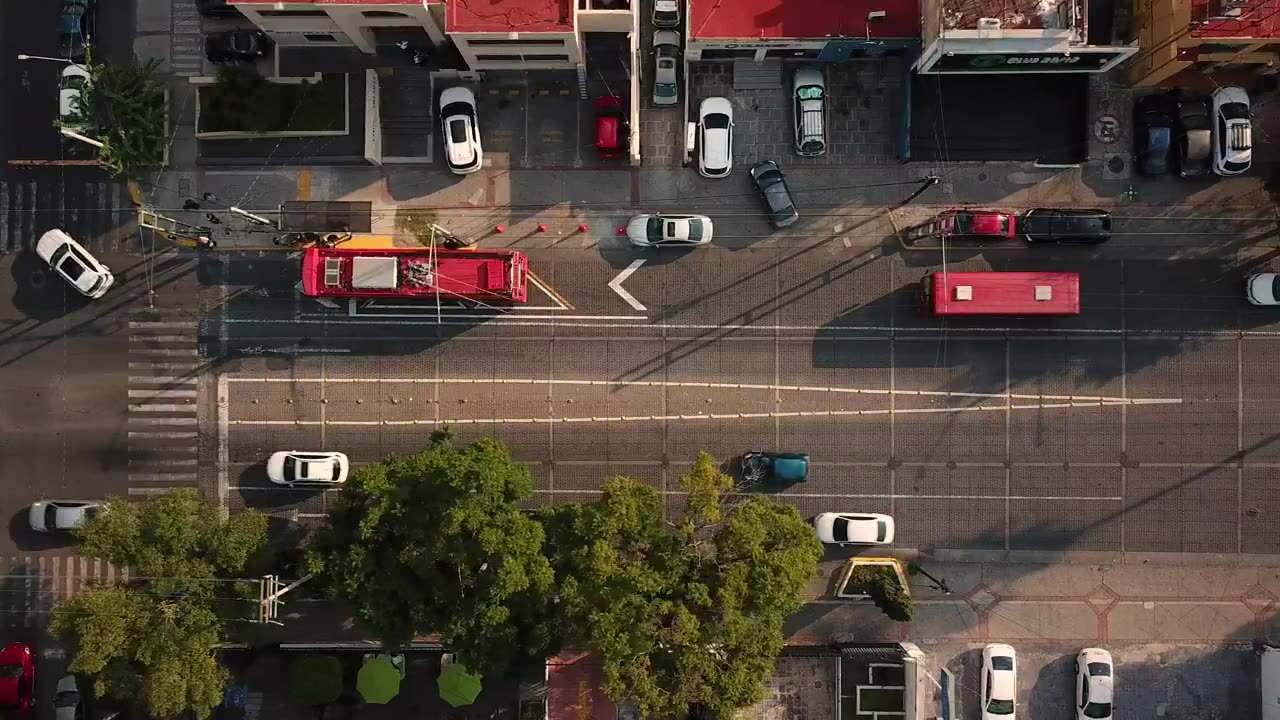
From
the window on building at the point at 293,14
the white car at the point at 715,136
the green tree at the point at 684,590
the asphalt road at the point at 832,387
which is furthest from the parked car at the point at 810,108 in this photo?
the window on building at the point at 293,14

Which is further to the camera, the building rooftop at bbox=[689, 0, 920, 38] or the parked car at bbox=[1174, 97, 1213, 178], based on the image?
the parked car at bbox=[1174, 97, 1213, 178]

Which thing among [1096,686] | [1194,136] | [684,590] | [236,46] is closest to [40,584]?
[236,46]

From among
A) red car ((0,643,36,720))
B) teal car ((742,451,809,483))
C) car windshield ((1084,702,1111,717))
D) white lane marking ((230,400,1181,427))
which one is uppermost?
white lane marking ((230,400,1181,427))

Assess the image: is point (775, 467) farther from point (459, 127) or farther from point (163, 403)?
point (163, 403)

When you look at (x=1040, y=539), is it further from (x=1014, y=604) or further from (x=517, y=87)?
(x=517, y=87)

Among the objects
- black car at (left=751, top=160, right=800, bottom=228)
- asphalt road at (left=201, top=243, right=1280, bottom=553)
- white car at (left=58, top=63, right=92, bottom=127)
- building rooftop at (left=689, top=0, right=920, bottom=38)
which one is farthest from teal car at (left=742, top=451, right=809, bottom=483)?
white car at (left=58, top=63, right=92, bottom=127)

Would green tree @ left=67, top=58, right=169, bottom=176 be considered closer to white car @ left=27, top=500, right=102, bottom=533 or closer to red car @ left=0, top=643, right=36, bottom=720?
white car @ left=27, top=500, right=102, bottom=533

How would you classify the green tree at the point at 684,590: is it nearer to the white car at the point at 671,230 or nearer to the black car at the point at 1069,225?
the white car at the point at 671,230
